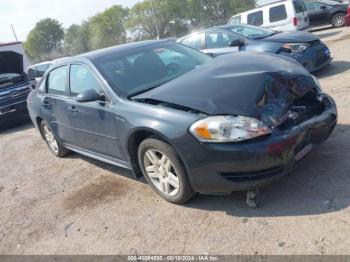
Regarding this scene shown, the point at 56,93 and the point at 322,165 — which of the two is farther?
the point at 56,93

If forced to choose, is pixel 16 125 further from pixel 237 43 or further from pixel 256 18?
pixel 256 18

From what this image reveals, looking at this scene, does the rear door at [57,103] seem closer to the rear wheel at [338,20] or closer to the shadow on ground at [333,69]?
the shadow on ground at [333,69]

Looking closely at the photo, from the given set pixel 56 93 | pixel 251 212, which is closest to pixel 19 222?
pixel 56 93

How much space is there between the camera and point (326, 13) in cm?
1809

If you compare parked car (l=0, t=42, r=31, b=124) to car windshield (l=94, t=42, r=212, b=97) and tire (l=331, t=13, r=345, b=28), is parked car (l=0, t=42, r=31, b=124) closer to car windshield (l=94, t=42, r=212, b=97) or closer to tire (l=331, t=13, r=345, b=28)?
car windshield (l=94, t=42, r=212, b=97)

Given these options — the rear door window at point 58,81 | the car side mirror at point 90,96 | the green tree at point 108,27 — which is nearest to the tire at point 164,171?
the car side mirror at point 90,96

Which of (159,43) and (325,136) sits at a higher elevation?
(159,43)

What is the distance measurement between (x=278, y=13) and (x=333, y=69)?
24.7 ft

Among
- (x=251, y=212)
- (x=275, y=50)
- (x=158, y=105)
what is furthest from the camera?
(x=275, y=50)

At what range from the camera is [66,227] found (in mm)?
4090

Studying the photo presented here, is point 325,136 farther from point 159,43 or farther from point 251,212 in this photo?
point 159,43

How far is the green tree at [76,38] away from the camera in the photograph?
291 feet

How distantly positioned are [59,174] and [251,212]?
3.30 metres

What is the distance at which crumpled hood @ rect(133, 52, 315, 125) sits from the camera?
11.2 ft
